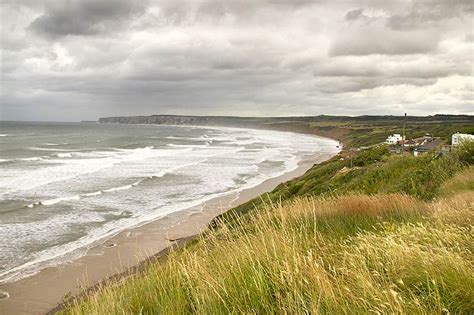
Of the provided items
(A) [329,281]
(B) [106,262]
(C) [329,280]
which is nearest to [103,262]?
(B) [106,262]

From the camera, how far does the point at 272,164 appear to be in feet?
198

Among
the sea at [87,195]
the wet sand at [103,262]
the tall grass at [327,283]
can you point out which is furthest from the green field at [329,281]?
the sea at [87,195]

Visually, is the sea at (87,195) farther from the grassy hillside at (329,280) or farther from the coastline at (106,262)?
the grassy hillside at (329,280)

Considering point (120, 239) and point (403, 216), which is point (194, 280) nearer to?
point (403, 216)

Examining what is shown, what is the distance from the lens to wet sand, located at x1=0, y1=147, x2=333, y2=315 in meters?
15.9

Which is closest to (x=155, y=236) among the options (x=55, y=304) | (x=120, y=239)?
(x=120, y=239)

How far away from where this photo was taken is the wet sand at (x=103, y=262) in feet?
52.3

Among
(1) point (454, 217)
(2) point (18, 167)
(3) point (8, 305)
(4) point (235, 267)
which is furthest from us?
(2) point (18, 167)

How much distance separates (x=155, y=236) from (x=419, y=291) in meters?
21.8

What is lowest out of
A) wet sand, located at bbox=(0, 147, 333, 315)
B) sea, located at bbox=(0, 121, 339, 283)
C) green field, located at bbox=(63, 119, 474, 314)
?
wet sand, located at bbox=(0, 147, 333, 315)

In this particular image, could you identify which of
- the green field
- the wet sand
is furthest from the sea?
the green field

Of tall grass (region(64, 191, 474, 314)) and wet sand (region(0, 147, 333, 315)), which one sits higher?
tall grass (region(64, 191, 474, 314))

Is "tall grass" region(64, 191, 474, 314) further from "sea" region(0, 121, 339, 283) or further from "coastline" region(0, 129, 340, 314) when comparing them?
"sea" region(0, 121, 339, 283)

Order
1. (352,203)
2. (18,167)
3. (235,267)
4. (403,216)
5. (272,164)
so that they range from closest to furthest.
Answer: (235,267) → (403,216) → (352,203) → (18,167) → (272,164)
